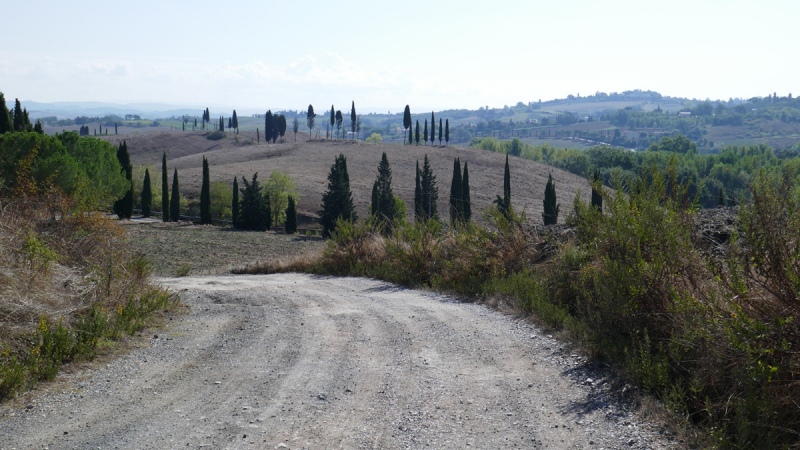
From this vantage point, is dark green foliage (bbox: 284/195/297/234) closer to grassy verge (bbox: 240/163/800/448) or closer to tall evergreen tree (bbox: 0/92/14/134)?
tall evergreen tree (bbox: 0/92/14/134)

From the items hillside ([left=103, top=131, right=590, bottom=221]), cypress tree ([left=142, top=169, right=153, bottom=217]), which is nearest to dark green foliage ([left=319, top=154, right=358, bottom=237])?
hillside ([left=103, top=131, right=590, bottom=221])

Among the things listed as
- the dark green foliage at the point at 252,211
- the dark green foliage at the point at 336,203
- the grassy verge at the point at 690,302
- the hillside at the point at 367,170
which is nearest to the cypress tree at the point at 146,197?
the dark green foliage at the point at 252,211

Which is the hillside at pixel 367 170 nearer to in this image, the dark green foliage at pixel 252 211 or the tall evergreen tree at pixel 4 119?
the dark green foliage at pixel 252 211

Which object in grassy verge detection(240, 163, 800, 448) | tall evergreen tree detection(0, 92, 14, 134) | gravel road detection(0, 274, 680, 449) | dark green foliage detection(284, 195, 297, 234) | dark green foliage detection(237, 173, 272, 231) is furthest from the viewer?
dark green foliage detection(237, 173, 272, 231)

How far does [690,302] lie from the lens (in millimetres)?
5566

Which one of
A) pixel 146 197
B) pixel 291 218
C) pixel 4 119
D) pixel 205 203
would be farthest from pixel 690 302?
pixel 146 197

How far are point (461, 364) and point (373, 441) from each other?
2.64 meters

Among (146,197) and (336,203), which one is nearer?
(336,203)

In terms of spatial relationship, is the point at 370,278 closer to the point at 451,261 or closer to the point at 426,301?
the point at 451,261

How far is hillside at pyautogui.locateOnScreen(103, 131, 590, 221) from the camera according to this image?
9156 centimetres

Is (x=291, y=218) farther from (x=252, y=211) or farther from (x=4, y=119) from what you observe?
(x=4, y=119)

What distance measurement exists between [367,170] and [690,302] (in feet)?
341

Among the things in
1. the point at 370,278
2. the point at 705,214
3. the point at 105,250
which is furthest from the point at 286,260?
the point at 705,214

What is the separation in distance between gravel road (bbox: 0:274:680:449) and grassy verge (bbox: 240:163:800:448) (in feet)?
1.74
